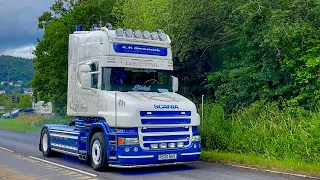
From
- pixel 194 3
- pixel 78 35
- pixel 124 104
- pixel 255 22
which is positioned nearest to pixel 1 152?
pixel 78 35

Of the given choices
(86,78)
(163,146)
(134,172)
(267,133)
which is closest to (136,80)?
(86,78)

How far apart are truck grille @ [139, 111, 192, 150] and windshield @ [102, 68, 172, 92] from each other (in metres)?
1.36

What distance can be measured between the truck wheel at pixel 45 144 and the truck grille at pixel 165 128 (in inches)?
220

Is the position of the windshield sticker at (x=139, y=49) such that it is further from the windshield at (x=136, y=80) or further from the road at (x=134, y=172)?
the road at (x=134, y=172)

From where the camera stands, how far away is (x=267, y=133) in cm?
1312

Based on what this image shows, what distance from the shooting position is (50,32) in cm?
3066

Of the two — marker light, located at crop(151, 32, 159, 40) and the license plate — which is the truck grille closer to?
the license plate

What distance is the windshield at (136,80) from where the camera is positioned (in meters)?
11.9

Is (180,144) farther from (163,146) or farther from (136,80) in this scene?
Answer: (136,80)

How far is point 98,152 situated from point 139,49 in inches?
120

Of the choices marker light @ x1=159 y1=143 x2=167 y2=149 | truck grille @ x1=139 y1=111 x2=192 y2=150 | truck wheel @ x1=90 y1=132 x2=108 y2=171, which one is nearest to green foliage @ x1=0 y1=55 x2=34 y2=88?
truck wheel @ x1=90 y1=132 x2=108 y2=171

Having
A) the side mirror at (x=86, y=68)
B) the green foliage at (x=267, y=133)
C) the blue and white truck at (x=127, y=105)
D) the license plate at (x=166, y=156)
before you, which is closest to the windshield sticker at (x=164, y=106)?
the blue and white truck at (x=127, y=105)

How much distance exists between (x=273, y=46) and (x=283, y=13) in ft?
4.11

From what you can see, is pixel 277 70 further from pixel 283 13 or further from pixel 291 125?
pixel 291 125
